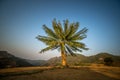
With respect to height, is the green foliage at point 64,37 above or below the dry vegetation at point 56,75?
above

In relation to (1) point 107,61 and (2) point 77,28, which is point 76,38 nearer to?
(2) point 77,28

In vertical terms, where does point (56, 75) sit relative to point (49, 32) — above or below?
below

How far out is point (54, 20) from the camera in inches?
542

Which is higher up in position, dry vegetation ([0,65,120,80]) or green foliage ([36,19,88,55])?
green foliage ([36,19,88,55])

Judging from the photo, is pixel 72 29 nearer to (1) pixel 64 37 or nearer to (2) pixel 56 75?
(1) pixel 64 37

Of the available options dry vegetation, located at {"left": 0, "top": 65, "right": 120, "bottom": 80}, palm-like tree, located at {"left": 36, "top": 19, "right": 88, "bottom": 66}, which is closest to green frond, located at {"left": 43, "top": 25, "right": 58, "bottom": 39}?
palm-like tree, located at {"left": 36, "top": 19, "right": 88, "bottom": 66}

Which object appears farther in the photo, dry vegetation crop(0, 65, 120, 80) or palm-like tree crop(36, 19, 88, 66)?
palm-like tree crop(36, 19, 88, 66)

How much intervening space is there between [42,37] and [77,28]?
14.9 feet

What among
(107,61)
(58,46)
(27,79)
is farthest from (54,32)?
(107,61)

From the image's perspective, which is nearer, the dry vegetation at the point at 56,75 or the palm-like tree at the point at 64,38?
the dry vegetation at the point at 56,75

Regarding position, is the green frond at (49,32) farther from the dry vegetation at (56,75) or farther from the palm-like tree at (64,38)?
the dry vegetation at (56,75)

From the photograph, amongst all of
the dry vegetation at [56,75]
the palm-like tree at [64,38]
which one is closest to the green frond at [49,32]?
the palm-like tree at [64,38]

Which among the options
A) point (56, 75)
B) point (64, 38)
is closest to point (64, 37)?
point (64, 38)

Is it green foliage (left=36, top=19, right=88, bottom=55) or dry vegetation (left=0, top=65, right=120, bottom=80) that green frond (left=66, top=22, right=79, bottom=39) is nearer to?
green foliage (left=36, top=19, right=88, bottom=55)
